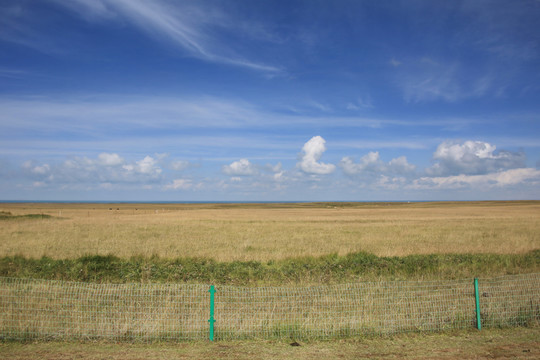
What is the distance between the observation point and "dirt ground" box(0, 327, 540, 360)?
7367mm

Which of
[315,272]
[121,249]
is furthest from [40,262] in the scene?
[315,272]

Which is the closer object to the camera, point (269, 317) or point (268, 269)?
point (269, 317)

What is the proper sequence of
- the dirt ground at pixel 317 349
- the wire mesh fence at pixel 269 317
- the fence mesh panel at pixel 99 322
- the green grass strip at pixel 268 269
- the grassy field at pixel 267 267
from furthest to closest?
the green grass strip at pixel 268 269
the wire mesh fence at pixel 269 317
the fence mesh panel at pixel 99 322
the grassy field at pixel 267 267
the dirt ground at pixel 317 349

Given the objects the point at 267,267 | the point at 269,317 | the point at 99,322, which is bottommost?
the point at 267,267

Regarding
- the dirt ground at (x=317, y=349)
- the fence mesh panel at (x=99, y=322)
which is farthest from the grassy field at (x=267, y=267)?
the fence mesh panel at (x=99, y=322)

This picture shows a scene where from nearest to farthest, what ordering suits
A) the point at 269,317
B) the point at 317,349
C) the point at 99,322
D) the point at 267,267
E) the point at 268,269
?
1. the point at 317,349
2. the point at 99,322
3. the point at 269,317
4. the point at 268,269
5. the point at 267,267

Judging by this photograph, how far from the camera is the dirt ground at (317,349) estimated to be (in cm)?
737

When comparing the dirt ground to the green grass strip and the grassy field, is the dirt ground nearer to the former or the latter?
the grassy field

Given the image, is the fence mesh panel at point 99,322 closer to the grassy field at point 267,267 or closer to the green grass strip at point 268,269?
Answer: the grassy field at point 267,267

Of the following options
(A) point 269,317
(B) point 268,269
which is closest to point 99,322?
(A) point 269,317

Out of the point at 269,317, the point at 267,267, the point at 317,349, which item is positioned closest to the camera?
the point at 317,349

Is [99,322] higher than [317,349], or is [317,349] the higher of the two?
[99,322]

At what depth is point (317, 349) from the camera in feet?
25.8

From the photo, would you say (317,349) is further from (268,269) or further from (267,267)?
(267,267)
